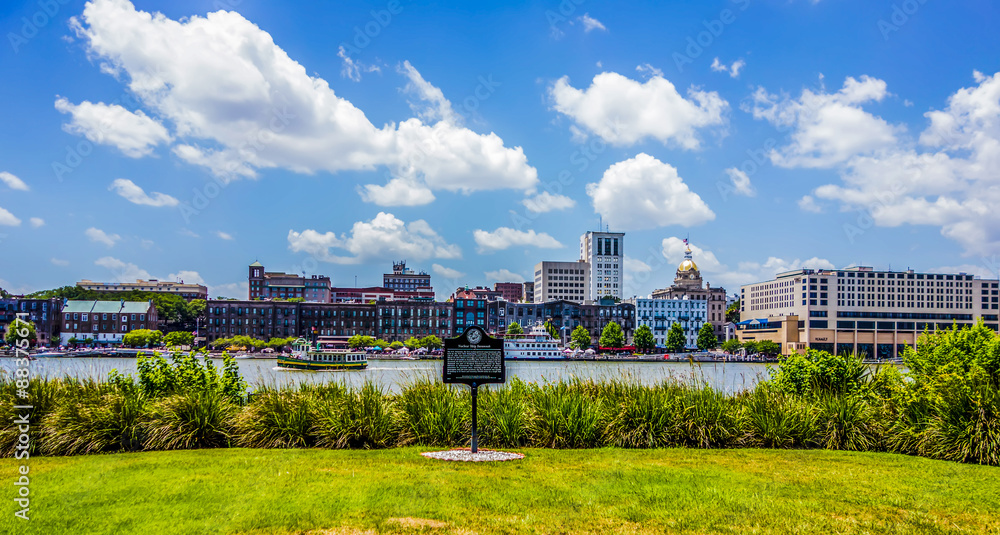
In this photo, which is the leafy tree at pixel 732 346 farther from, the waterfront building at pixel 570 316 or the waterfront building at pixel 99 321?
the waterfront building at pixel 99 321

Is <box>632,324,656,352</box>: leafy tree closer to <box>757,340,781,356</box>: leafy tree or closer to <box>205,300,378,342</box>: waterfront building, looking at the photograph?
<box>757,340,781,356</box>: leafy tree

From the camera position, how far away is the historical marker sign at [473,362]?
15.0m

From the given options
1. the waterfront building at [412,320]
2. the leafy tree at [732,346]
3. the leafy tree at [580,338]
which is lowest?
the leafy tree at [732,346]

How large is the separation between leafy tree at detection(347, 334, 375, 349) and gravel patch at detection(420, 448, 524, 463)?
432 ft

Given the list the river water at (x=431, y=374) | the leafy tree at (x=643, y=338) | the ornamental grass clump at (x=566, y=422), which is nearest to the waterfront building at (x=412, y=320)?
the leafy tree at (x=643, y=338)

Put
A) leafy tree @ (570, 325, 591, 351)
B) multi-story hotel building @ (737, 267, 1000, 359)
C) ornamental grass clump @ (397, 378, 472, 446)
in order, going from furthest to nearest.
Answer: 1. multi-story hotel building @ (737, 267, 1000, 359)
2. leafy tree @ (570, 325, 591, 351)
3. ornamental grass clump @ (397, 378, 472, 446)

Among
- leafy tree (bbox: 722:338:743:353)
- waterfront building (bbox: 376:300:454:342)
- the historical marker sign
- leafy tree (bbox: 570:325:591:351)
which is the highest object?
the historical marker sign

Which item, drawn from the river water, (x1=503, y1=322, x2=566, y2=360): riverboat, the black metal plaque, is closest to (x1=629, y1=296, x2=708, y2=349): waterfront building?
(x1=503, y1=322, x2=566, y2=360): riverboat

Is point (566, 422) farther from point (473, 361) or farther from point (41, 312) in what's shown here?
point (41, 312)

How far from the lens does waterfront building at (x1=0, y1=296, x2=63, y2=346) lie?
141 meters

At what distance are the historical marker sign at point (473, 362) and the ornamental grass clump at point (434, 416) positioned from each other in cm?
93

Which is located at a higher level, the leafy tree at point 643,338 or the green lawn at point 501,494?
the green lawn at point 501,494

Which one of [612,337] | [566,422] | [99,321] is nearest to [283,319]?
[99,321]

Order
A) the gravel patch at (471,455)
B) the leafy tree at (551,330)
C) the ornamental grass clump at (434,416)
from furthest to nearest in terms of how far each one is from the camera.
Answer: the leafy tree at (551,330), the ornamental grass clump at (434,416), the gravel patch at (471,455)
